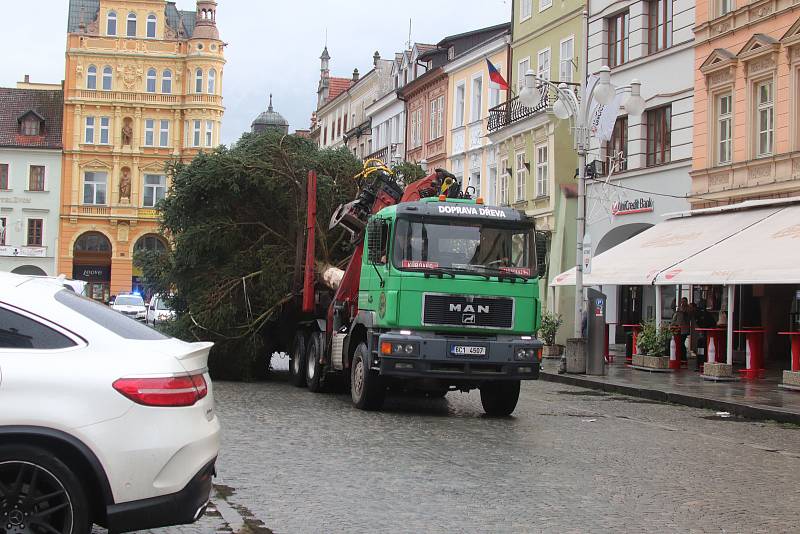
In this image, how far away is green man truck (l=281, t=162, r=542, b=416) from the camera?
583 inches

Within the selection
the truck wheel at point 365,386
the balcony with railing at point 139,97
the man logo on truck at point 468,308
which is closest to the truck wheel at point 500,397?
the man logo on truck at point 468,308

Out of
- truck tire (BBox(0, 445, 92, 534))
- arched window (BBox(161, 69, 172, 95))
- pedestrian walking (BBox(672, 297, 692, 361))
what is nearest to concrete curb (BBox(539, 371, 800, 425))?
pedestrian walking (BBox(672, 297, 692, 361))

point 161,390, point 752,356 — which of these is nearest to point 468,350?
point 161,390

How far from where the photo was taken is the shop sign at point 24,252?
78.6 meters

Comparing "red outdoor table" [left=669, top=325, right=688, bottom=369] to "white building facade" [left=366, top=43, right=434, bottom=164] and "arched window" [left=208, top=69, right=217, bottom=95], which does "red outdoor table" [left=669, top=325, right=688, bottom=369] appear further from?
"arched window" [left=208, top=69, right=217, bottom=95]

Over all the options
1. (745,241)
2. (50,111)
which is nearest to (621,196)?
(745,241)

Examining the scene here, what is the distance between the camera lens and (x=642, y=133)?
32.2 metres

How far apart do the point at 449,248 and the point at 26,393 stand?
32.0 feet

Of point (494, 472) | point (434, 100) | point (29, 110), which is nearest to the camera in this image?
point (494, 472)

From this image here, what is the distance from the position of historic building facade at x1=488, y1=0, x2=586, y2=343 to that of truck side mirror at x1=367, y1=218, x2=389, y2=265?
66.4 ft

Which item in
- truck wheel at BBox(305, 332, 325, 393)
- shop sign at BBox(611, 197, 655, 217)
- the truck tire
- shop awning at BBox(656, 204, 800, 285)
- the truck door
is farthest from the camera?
shop sign at BBox(611, 197, 655, 217)

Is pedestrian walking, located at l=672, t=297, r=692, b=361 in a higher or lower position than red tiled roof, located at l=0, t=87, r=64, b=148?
lower

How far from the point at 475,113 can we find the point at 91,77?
45344 millimetres

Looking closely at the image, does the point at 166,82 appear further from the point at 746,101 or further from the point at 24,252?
the point at 746,101
